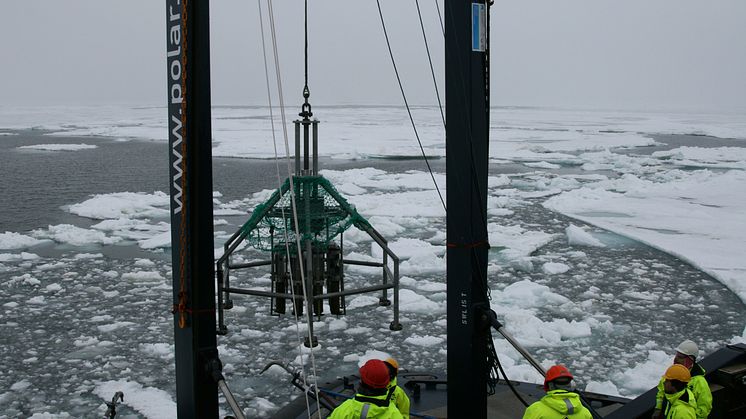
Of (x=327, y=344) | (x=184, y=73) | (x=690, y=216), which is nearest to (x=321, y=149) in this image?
(x=690, y=216)

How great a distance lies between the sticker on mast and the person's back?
6.23ft

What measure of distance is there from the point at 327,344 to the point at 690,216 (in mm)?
11122

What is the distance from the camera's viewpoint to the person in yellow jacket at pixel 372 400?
2.99 m

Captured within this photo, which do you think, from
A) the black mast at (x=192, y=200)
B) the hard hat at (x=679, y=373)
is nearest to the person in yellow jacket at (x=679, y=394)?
the hard hat at (x=679, y=373)

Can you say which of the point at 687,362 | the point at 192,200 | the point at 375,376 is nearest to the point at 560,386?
the point at 375,376

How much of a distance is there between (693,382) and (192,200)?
109 inches

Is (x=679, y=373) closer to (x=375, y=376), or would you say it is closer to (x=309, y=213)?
(x=375, y=376)

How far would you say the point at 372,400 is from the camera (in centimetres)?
302

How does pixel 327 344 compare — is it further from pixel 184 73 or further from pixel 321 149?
pixel 321 149

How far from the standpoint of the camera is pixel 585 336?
28.1 feet

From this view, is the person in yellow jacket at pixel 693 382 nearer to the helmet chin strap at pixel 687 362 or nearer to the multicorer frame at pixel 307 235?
the helmet chin strap at pixel 687 362

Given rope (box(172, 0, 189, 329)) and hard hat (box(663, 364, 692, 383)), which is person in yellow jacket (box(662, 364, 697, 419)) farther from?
rope (box(172, 0, 189, 329))

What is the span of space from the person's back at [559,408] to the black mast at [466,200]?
108 centimetres

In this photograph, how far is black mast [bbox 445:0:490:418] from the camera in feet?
13.1
